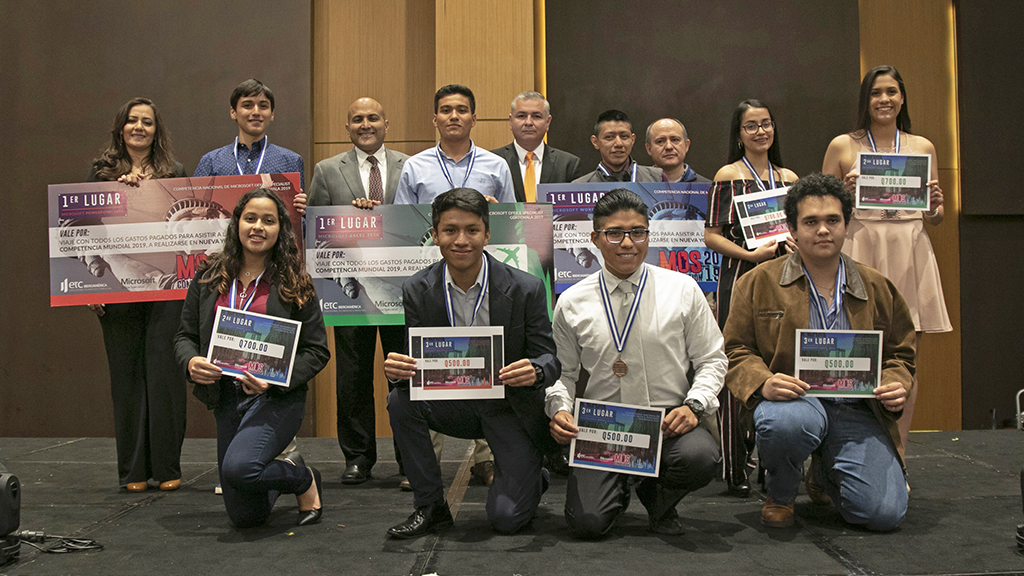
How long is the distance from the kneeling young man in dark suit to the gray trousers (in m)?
0.22

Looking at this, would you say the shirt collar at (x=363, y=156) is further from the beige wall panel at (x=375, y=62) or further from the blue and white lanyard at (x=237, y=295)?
the beige wall panel at (x=375, y=62)

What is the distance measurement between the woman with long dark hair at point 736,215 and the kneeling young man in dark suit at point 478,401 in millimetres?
1126

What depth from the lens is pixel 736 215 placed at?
3.94m

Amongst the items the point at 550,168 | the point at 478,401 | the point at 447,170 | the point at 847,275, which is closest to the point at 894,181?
the point at 847,275

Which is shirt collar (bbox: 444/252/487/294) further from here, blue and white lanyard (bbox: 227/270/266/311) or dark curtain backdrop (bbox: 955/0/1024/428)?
dark curtain backdrop (bbox: 955/0/1024/428)

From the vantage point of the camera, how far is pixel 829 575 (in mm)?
2578

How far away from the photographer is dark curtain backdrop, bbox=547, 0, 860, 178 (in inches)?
244

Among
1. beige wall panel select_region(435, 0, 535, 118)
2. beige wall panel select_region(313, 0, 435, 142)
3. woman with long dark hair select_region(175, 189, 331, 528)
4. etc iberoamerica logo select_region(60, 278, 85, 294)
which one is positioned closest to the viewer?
woman with long dark hair select_region(175, 189, 331, 528)

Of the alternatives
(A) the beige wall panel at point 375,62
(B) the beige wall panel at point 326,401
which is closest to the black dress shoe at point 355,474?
(B) the beige wall panel at point 326,401

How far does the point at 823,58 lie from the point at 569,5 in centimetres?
214

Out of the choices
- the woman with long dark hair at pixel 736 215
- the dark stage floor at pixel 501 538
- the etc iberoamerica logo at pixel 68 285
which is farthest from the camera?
the etc iberoamerica logo at pixel 68 285

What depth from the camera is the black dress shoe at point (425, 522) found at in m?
3.06

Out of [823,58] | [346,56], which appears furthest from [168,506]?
[823,58]

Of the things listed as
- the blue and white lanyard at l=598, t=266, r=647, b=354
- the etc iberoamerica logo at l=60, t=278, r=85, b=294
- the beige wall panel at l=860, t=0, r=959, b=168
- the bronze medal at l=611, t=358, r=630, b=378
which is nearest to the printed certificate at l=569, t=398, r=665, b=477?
the bronze medal at l=611, t=358, r=630, b=378
